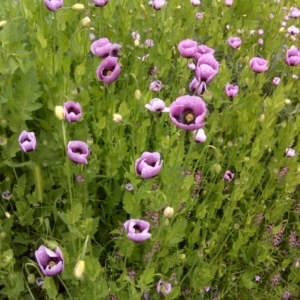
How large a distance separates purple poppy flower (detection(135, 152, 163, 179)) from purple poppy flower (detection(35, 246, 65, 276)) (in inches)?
13.6

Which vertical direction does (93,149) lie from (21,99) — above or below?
below

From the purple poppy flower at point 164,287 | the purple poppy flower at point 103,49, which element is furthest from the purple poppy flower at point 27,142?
the purple poppy flower at point 164,287

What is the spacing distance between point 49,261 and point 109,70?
0.77 meters

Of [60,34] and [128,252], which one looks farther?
[60,34]

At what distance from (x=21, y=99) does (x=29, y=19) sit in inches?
18.4

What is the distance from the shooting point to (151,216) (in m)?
1.74

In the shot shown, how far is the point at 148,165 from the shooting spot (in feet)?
4.49

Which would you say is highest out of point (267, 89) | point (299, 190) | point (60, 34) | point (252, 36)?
point (60, 34)

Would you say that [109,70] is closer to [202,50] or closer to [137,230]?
[202,50]

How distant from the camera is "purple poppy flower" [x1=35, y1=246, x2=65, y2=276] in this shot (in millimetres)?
1163

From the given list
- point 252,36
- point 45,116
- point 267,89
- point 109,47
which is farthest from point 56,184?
point 252,36

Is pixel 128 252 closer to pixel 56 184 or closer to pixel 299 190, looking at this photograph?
pixel 56 184

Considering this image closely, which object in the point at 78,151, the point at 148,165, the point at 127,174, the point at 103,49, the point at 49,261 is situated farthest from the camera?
the point at 103,49

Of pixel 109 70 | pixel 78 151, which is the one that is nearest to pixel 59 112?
pixel 78 151
